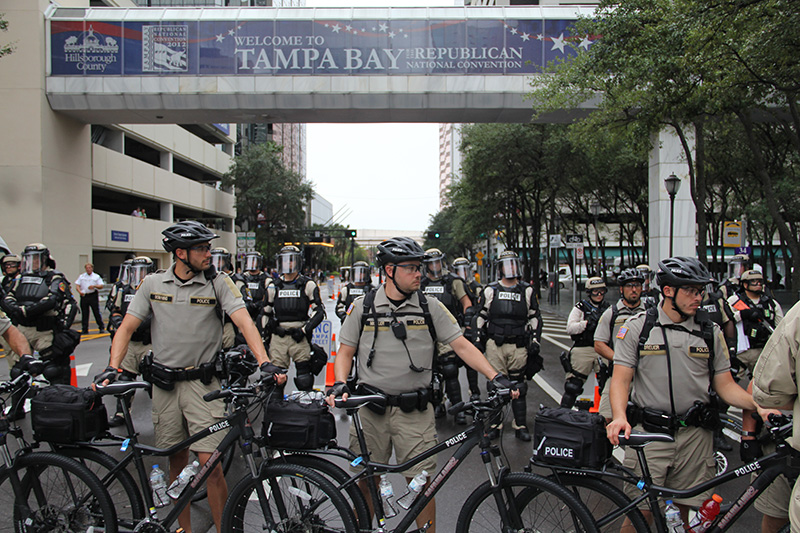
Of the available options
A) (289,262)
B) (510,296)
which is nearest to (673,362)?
(510,296)

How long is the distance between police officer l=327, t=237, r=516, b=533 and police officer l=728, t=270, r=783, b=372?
15.4 ft

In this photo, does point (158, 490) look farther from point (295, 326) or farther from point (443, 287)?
point (443, 287)

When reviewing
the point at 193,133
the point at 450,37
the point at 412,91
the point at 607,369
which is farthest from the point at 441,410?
the point at 193,133

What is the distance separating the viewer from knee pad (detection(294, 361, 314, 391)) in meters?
7.39

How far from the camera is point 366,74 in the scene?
17141 mm

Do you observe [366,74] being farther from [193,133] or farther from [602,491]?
[193,133]

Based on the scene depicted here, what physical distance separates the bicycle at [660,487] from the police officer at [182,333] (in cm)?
221

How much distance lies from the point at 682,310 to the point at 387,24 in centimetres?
1620

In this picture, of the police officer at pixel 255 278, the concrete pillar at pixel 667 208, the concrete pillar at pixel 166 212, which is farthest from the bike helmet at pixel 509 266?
the concrete pillar at pixel 166 212

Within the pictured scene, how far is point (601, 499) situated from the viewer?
3.06 meters

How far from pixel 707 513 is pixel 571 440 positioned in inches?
31.7

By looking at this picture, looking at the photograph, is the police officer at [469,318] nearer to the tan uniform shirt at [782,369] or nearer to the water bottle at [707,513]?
the water bottle at [707,513]

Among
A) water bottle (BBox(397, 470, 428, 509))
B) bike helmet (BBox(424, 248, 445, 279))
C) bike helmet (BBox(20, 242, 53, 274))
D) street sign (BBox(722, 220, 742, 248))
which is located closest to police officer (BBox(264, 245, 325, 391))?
bike helmet (BBox(424, 248, 445, 279))

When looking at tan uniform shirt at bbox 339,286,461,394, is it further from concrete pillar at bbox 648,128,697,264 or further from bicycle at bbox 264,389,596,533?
concrete pillar at bbox 648,128,697,264
